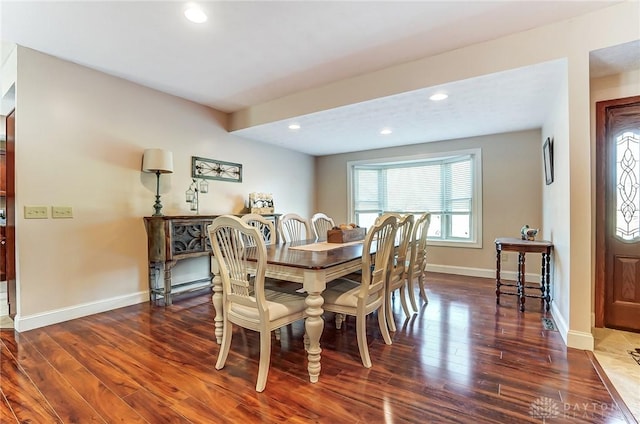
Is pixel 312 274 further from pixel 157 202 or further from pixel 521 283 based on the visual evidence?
pixel 521 283

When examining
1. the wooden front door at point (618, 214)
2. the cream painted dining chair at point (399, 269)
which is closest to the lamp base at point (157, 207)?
the cream painted dining chair at point (399, 269)

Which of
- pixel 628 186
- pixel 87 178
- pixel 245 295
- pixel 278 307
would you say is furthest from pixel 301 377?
pixel 628 186

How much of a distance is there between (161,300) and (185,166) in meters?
1.71

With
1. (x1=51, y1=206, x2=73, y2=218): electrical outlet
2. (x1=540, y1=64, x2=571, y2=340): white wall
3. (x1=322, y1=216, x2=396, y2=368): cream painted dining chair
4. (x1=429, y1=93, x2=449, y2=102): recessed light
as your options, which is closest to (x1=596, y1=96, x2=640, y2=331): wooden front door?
(x1=540, y1=64, x2=571, y2=340): white wall

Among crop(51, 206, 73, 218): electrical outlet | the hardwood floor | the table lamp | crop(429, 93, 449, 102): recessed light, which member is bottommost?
the hardwood floor

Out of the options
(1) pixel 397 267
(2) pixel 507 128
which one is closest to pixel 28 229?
(1) pixel 397 267

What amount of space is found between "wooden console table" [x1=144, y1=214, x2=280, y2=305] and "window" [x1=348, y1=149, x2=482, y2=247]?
308cm

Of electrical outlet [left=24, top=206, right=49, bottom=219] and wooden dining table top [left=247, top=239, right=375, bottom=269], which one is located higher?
electrical outlet [left=24, top=206, right=49, bottom=219]

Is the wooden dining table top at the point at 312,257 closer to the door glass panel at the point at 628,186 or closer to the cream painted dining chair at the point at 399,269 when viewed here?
the cream painted dining chair at the point at 399,269

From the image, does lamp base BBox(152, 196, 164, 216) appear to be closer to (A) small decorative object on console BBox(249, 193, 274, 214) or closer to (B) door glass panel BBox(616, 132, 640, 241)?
(A) small decorative object on console BBox(249, 193, 274, 214)

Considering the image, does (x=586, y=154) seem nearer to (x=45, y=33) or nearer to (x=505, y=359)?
(x=505, y=359)

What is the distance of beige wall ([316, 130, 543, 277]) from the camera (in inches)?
173

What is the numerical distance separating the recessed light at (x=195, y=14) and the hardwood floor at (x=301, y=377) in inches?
99.8

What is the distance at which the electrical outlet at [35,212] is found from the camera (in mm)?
2779
